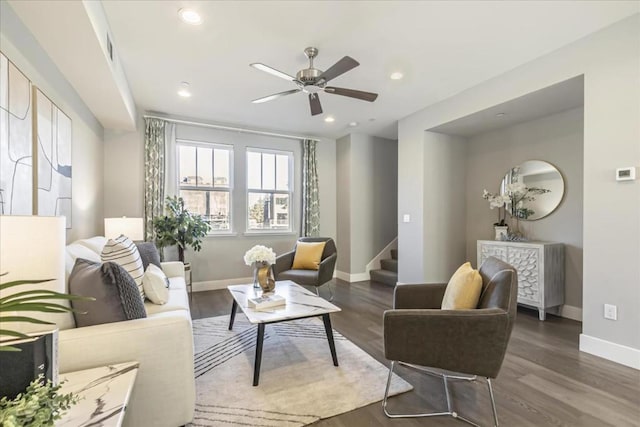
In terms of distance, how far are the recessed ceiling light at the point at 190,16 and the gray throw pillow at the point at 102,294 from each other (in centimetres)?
186

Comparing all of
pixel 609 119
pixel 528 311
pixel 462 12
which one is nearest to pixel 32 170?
pixel 462 12

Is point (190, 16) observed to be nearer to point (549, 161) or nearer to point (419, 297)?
point (419, 297)

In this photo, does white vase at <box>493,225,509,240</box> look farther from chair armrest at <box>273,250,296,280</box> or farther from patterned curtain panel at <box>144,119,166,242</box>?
patterned curtain panel at <box>144,119,166,242</box>

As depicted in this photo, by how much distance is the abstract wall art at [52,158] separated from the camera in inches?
82.0

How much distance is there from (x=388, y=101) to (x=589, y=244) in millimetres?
2628

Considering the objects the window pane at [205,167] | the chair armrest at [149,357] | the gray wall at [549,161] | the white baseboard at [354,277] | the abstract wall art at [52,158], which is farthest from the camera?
the white baseboard at [354,277]

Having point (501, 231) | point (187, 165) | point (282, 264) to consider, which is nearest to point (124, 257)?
point (282, 264)

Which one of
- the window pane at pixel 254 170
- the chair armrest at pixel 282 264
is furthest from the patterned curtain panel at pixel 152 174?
the chair armrest at pixel 282 264

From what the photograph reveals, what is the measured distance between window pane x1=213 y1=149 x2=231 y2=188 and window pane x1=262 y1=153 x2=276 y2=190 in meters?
0.63

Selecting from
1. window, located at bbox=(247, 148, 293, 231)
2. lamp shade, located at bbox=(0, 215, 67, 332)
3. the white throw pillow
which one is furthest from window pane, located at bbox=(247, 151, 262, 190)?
lamp shade, located at bbox=(0, 215, 67, 332)

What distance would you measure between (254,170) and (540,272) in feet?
14.2

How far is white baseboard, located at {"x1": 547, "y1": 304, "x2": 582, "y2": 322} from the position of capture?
3393 millimetres

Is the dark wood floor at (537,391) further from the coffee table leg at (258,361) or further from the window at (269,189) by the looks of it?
the window at (269,189)

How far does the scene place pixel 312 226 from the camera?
5.51m
